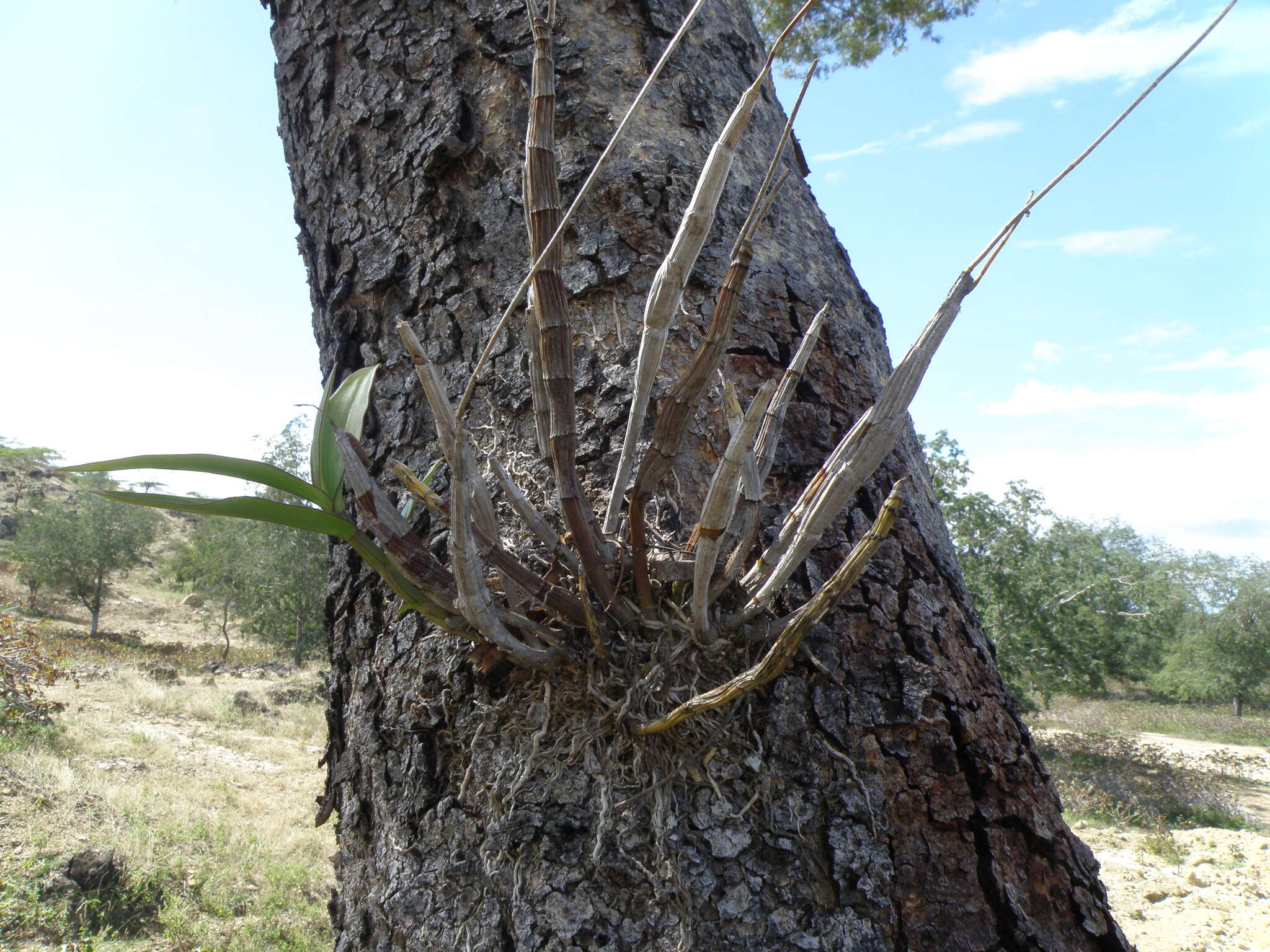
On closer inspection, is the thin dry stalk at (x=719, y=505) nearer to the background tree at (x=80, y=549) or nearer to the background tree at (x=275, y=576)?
the background tree at (x=275, y=576)

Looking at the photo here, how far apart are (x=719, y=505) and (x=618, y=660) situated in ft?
0.82

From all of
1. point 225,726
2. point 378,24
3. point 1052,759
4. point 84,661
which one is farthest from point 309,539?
point 378,24

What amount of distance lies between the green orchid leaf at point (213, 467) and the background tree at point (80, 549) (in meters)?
27.6

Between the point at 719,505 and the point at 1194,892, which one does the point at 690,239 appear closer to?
the point at 719,505

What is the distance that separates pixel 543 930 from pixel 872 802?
380mm

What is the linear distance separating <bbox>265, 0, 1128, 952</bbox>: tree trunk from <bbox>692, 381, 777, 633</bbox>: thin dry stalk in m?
0.10

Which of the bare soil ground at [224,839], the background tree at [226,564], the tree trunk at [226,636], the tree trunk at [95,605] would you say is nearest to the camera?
the bare soil ground at [224,839]

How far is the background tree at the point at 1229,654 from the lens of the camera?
3053cm

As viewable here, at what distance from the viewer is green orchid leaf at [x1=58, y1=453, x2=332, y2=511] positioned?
64 centimetres

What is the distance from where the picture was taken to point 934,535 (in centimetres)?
110

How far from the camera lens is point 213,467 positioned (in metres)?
0.69

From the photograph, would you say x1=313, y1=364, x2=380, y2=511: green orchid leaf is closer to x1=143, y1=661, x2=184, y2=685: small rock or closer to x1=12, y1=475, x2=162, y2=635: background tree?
x1=143, y1=661, x2=184, y2=685: small rock

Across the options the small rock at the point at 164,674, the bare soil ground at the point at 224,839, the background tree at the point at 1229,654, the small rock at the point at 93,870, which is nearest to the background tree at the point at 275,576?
the small rock at the point at 164,674

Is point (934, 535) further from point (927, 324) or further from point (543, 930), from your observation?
point (543, 930)
